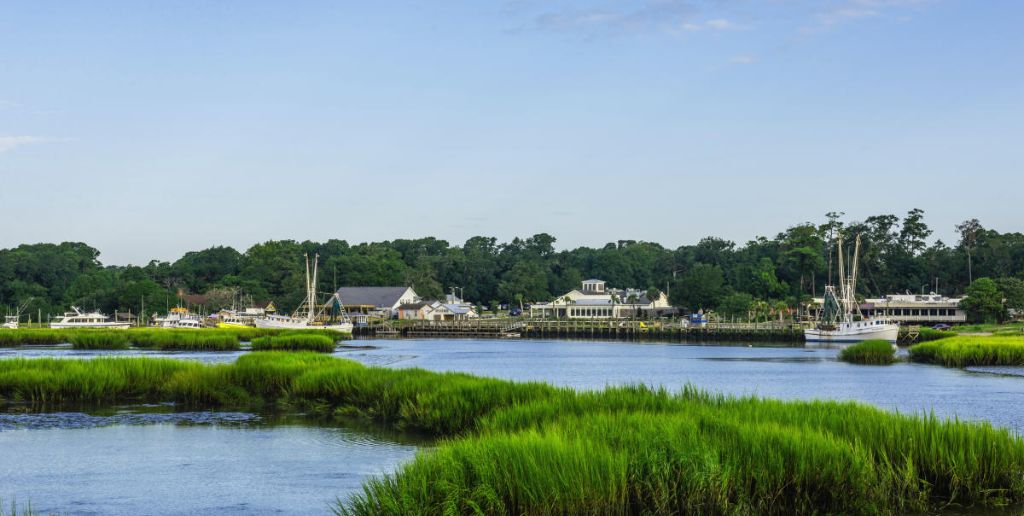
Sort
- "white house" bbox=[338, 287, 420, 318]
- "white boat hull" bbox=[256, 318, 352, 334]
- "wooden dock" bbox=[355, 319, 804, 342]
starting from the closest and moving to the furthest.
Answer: "wooden dock" bbox=[355, 319, 804, 342], "white boat hull" bbox=[256, 318, 352, 334], "white house" bbox=[338, 287, 420, 318]

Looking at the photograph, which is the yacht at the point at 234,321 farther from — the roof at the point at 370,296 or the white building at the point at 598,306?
the white building at the point at 598,306

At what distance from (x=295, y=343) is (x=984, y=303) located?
79.3 metres

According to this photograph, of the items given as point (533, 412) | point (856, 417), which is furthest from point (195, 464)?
point (856, 417)

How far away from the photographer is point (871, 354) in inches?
2628

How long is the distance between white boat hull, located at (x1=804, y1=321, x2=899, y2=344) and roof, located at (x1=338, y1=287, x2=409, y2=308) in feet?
241

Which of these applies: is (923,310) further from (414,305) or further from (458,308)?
(414,305)

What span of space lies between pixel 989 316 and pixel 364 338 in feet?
243

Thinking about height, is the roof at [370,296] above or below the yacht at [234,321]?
above

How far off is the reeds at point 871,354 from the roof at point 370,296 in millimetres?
97718

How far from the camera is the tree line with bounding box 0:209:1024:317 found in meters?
144

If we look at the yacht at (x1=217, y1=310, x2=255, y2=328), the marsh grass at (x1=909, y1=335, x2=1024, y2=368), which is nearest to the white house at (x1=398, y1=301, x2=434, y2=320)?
the yacht at (x1=217, y1=310, x2=255, y2=328)

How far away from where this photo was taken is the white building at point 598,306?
512 feet

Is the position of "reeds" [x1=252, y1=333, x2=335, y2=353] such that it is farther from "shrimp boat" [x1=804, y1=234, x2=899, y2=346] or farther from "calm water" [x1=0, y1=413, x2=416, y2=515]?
→ "shrimp boat" [x1=804, y1=234, x2=899, y2=346]

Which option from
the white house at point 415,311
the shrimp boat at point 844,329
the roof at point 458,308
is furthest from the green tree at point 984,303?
the white house at point 415,311
